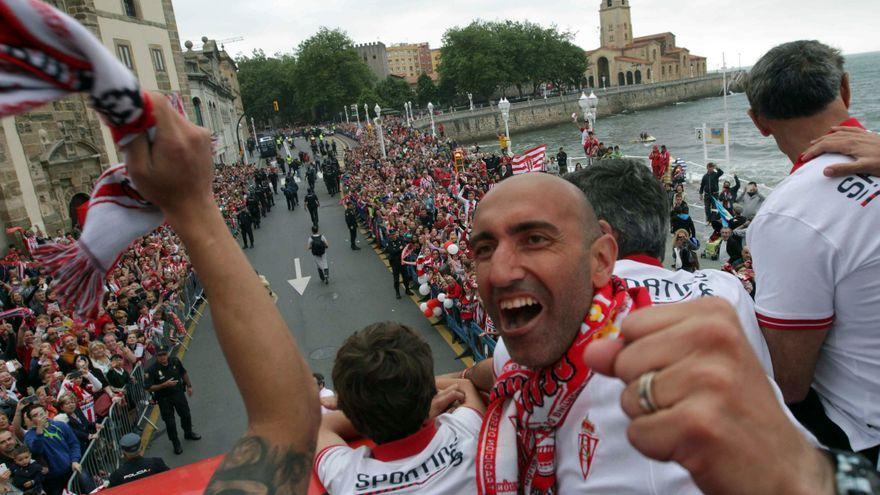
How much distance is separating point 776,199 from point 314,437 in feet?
5.70

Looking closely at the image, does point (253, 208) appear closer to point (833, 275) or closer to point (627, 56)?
point (833, 275)

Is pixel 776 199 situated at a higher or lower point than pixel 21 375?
higher

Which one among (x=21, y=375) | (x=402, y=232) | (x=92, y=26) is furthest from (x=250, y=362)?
(x=92, y=26)

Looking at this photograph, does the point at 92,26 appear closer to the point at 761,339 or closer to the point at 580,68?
the point at 761,339

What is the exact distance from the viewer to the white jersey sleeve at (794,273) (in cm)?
184

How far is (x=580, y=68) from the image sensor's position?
10106 centimetres

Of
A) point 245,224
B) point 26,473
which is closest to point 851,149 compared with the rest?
point 26,473

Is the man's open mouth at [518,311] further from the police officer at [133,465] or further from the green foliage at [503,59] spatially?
the green foliage at [503,59]

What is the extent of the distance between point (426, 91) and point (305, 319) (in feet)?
294

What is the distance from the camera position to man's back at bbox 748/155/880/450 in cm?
181

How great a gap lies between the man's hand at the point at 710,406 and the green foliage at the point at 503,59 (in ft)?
302

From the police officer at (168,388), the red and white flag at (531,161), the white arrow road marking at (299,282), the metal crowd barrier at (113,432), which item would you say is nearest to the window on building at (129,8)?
the white arrow road marking at (299,282)

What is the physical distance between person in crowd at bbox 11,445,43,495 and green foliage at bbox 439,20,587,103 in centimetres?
8839

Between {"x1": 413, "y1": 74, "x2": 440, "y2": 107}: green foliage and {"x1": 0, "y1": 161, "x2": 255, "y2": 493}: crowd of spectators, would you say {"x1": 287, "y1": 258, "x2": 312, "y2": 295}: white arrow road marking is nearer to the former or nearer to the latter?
{"x1": 0, "y1": 161, "x2": 255, "y2": 493}: crowd of spectators
